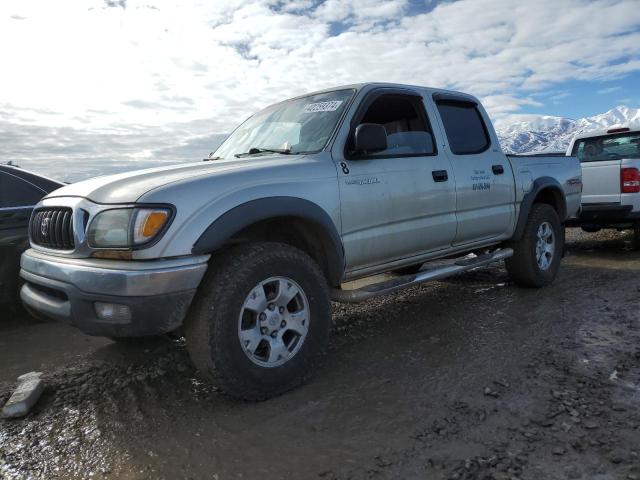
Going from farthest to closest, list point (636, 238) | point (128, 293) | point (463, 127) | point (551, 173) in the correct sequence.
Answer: point (636, 238) → point (551, 173) → point (463, 127) → point (128, 293)

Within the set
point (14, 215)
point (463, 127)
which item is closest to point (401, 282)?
point (463, 127)

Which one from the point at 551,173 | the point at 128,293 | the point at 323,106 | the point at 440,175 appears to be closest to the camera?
the point at 128,293

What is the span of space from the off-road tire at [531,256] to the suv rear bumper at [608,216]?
2017mm

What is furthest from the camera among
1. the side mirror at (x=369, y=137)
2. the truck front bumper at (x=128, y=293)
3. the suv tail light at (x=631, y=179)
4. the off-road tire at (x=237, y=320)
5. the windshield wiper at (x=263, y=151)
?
the suv tail light at (x=631, y=179)

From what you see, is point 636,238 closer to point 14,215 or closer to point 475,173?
point 475,173

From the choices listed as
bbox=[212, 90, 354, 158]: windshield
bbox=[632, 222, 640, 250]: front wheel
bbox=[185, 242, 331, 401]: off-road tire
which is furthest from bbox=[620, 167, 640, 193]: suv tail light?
bbox=[185, 242, 331, 401]: off-road tire

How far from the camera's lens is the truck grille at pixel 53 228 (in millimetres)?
2785

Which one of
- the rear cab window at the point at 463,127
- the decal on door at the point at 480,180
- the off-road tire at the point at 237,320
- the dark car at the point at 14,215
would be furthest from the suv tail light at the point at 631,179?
the dark car at the point at 14,215

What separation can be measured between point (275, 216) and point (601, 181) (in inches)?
229

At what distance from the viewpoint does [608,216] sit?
6781 millimetres

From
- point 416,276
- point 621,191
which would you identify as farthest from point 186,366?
point 621,191

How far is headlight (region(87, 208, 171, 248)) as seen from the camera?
246 centimetres

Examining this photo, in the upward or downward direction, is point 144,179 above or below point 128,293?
above

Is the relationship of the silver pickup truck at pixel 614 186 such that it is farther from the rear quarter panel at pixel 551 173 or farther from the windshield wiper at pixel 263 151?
the windshield wiper at pixel 263 151
